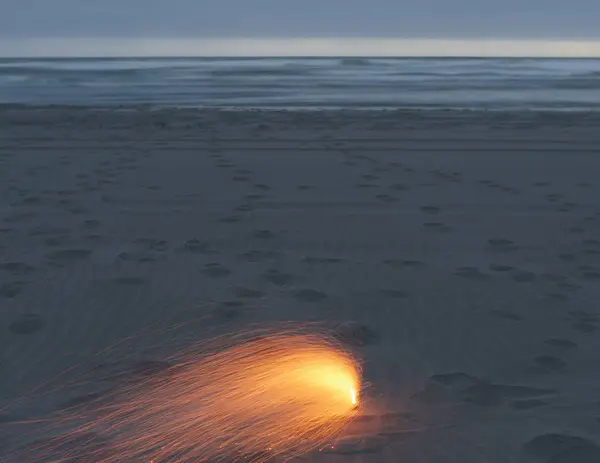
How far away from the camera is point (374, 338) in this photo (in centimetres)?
481

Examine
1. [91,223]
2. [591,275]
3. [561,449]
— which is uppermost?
[91,223]

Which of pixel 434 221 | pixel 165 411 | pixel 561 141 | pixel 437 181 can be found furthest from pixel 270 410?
pixel 561 141

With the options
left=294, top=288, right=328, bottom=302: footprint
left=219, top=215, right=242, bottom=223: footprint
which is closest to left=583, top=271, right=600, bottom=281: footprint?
left=294, top=288, right=328, bottom=302: footprint

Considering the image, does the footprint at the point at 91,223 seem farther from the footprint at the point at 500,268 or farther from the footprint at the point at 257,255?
the footprint at the point at 500,268

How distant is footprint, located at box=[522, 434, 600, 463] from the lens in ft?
11.5

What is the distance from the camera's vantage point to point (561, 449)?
358cm

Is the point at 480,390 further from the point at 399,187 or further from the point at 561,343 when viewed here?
the point at 399,187

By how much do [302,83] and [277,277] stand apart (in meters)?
19.5

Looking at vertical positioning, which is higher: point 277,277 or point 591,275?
point 277,277

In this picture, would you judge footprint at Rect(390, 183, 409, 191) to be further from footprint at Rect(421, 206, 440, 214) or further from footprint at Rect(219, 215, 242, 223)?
footprint at Rect(219, 215, 242, 223)

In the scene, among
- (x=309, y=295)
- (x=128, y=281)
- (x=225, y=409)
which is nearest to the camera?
(x=225, y=409)

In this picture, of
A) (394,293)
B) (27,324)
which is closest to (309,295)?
(394,293)

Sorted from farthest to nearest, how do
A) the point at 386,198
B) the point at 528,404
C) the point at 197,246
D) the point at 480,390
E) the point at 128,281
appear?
the point at 386,198
the point at 197,246
the point at 128,281
the point at 480,390
the point at 528,404

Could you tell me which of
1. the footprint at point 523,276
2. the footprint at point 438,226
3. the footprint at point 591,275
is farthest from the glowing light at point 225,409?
the footprint at point 438,226
